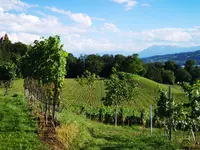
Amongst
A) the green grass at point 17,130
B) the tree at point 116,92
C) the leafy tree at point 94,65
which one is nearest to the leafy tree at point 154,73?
the leafy tree at point 94,65

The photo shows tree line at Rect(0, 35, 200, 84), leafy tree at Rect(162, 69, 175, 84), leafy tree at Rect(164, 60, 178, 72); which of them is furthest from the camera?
leafy tree at Rect(164, 60, 178, 72)

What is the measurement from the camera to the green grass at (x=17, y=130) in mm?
10050

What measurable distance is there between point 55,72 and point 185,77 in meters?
107

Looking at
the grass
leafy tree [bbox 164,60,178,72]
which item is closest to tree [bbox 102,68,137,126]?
the grass

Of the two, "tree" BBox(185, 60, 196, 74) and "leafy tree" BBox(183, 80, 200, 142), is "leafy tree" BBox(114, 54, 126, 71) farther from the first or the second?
"leafy tree" BBox(183, 80, 200, 142)

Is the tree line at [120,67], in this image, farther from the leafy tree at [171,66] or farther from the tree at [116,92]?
the tree at [116,92]

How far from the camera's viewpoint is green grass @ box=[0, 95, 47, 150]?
10050 millimetres

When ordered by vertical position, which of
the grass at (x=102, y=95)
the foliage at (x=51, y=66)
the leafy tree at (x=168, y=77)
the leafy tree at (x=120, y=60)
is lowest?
the grass at (x=102, y=95)

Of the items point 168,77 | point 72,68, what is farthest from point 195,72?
point 72,68

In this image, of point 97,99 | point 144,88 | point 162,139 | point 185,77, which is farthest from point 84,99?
point 185,77

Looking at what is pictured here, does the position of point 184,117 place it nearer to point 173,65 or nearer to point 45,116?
point 45,116

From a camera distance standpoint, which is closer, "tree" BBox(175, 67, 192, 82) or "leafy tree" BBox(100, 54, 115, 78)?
"leafy tree" BBox(100, 54, 115, 78)

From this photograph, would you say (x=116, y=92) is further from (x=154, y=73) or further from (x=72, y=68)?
(x=154, y=73)

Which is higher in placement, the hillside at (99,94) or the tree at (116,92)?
the tree at (116,92)
